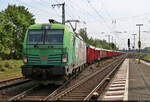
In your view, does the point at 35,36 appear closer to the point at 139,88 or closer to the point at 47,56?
the point at 47,56

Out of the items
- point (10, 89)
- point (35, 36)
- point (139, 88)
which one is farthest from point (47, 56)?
point (139, 88)

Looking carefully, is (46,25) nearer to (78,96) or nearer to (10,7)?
(78,96)

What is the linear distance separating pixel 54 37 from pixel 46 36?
48cm

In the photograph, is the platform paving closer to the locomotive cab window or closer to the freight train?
the freight train

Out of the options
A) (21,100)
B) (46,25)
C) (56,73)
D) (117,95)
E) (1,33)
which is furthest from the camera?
(1,33)

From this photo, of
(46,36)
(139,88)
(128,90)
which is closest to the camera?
(128,90)

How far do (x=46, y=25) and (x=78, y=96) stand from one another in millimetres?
4546

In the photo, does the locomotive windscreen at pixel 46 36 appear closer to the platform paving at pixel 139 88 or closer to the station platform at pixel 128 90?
the station platform at pixel 128 90

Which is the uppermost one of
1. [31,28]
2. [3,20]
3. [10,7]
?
[10,7]

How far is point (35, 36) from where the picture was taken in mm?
12102

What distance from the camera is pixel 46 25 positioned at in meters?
12.3

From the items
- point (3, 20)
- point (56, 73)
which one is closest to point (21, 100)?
point (56, 73)

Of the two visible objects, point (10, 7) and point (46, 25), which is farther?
point (10, 7)

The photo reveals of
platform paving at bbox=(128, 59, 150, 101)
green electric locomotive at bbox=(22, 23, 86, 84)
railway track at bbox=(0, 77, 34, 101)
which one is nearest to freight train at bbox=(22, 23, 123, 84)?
green electric locomotive at bbox=(22, 23, 86, 84)
